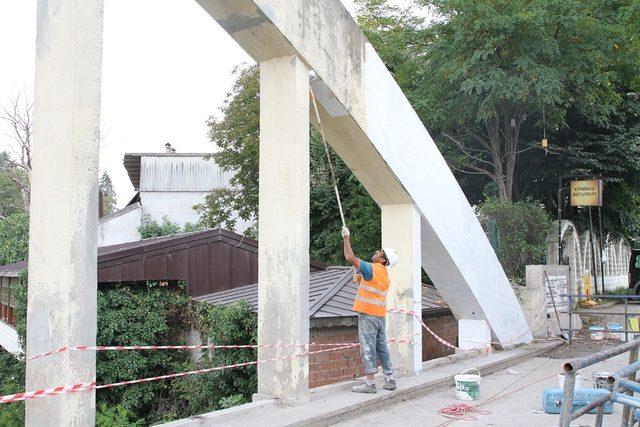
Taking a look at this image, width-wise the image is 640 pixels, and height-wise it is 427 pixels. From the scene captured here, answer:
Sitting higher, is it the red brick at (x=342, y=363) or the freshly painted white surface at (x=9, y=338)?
the red brick at (x=342, y=363)

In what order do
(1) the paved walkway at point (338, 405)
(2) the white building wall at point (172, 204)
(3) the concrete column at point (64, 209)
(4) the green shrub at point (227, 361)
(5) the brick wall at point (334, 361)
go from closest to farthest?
(3) the concrete column at point (64, 209) → (1) the paved walkway at point (338, 405) → (5) the brick wall at point (334, 361) → (4) the green shrub at point (227, 361) → (2) the white building wall at point (172, 204)

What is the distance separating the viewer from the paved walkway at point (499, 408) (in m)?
6.55

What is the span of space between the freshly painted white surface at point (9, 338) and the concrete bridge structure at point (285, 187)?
1333cm

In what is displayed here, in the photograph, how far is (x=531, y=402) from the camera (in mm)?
7629

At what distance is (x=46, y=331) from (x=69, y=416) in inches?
24.3

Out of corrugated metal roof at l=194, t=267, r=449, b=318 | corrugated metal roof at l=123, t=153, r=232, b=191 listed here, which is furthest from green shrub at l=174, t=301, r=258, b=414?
corrugated metal roof at l=123, t=153, r=232, b=191

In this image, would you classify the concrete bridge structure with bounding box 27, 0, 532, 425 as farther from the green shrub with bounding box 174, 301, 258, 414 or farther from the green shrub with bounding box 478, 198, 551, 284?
the green shrub with bounding box 478, 198, 551, 284

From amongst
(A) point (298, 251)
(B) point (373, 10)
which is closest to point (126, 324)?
(A) point (298, 251)

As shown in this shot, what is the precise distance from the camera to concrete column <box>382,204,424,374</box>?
848 centimetres

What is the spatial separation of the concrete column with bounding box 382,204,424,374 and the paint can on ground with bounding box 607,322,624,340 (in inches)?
234

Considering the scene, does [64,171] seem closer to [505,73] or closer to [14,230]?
[505,73]

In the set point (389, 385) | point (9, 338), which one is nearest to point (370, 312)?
point (389, 385)

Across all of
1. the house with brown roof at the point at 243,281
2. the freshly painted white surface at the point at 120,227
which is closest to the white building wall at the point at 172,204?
the freshly painted white surface at the point at 120,227

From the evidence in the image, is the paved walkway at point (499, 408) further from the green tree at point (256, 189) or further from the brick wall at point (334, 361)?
the green tree at point (256, 189)
